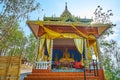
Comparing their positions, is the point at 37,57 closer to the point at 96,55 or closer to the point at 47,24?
the point at 47,24

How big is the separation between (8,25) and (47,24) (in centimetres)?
244

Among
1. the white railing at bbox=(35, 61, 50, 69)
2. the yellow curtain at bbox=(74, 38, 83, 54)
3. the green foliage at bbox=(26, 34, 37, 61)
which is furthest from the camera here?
the green foliage at bbox=(26, 34, 37, 61)

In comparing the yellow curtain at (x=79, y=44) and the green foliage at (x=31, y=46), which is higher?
the green foliage at (x=31, y=46)

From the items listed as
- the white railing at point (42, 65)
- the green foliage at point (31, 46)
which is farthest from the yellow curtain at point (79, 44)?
the green foliage at point (31, 46)

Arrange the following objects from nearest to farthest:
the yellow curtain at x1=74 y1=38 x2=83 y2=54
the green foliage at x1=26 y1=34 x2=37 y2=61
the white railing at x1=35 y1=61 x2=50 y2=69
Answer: the white railing at x1=35 y1=61 x2=50 y2=69
the yellow curtain at x1=74 y1=38 x2=83 y2=54
the green foliage at x1=26 y1=34 x2=37 y2=61

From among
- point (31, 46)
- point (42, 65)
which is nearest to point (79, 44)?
point (42, 65)

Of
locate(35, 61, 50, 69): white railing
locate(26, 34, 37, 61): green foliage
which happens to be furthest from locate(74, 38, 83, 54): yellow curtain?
locate(26, 34, 37, 61): green foliage

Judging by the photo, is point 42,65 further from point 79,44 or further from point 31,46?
point 31,46

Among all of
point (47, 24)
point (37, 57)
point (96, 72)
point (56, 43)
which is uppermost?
point (47, 24)

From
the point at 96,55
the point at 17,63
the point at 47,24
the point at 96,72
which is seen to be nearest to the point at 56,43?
the point at 47,24

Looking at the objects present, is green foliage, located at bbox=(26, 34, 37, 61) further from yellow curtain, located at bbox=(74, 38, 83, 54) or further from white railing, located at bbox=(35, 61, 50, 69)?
white railing, located at bbox=(35, 61, 50, 69)

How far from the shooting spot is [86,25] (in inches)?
503

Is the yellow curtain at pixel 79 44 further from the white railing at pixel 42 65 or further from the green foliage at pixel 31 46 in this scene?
the green foliage at pixel 31 46

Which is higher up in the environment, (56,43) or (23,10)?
(23,10)
